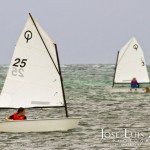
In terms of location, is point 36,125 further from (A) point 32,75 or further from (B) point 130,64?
(B) point 130,64

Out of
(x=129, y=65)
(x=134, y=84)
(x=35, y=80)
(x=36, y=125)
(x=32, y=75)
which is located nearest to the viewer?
(x=36, y=125)

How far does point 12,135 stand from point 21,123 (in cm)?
93

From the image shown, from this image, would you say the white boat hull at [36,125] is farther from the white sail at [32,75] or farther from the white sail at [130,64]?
the white sail at [130,64]

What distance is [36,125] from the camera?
2905 centimetres

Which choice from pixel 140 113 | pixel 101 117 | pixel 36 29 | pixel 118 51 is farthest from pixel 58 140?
pixel 118 51

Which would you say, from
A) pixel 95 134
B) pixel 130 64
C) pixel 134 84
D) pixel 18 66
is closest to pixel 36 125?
pixel 18 66

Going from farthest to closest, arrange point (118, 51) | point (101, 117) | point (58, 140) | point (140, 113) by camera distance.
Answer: point (118, 51) → point (140, 113) → point (101, 117) → point (58, 140)

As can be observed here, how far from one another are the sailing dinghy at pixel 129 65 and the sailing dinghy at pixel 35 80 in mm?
36805

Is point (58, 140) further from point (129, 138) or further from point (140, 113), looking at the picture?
point (140, 113)

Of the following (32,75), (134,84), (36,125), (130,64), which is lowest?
(36,125)

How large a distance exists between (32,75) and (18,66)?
35.4 inches

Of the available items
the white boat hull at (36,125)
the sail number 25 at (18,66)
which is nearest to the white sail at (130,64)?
the sail number 25 at (18,66)

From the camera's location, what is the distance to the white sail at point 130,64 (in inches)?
2662

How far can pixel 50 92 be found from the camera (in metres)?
30.0
